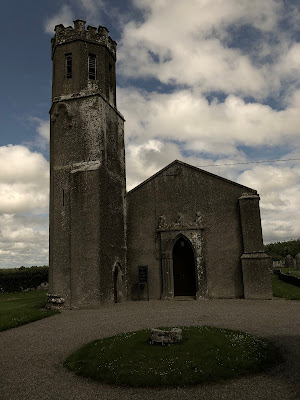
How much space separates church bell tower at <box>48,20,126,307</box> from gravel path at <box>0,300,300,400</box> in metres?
2.00

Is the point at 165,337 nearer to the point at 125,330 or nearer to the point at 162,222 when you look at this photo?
the point at 125,330

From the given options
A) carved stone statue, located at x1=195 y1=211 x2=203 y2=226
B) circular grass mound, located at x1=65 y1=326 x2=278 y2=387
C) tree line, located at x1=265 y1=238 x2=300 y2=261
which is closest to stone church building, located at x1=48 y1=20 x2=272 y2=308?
carved stone statue, located at x1=195 y1=211 x2=203 y2=226

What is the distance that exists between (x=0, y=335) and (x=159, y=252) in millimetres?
10114

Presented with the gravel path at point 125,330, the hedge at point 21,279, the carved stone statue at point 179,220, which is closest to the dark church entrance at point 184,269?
the carved stone statue at point 179,220

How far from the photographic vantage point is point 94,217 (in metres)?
16.6

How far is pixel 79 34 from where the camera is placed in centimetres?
1923

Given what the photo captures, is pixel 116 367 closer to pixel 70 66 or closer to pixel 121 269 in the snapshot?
pixel 121 269

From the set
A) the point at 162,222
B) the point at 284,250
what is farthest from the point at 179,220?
the point at 284,250

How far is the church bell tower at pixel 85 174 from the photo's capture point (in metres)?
16.3

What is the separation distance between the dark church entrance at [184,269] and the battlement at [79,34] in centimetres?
1354

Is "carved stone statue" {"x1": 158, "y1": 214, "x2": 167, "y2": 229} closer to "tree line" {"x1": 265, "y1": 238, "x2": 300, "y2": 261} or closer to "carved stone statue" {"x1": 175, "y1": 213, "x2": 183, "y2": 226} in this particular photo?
"carved stone statue" {"x1": 175, "y1": 213, "x2": 183, "y2": 226}

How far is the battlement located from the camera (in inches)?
760

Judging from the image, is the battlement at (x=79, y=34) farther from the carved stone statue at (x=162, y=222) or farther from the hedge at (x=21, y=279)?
the hedge at (x=21, y=279)

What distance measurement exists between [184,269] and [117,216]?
5245mm
